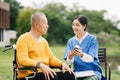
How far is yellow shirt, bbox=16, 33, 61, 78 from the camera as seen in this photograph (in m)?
4.23

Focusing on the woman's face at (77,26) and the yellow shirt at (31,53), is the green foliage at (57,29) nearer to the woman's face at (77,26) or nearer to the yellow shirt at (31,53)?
the woman's face at (77,26)

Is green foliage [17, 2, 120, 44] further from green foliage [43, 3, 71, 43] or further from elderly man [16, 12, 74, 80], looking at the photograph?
elderly man [16, 12, 74, 80]

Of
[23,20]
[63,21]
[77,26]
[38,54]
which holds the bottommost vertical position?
[38,54]

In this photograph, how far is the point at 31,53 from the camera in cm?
441

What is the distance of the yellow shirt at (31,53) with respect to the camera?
4234mm

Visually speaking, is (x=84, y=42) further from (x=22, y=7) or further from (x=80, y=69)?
(x=22, y=7)

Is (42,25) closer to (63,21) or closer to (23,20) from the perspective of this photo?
(23,20)

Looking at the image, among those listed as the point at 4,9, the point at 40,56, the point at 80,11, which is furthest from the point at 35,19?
the point at 80,11

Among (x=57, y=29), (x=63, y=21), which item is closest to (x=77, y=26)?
(x=57, y=29)

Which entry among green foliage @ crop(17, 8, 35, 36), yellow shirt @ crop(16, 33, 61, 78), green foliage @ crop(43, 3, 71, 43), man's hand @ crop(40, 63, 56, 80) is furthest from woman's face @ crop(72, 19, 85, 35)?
green foliage @ crop(43, 3, 71, 43)

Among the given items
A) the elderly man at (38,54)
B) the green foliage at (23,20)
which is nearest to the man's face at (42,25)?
the elderly man at (38,54)

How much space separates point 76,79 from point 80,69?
29 centimetres

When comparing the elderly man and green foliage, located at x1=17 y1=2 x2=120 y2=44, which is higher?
green foliage, located at x1=17 y1=2 x2=120 y2=44

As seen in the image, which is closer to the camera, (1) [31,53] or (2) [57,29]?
(1) [31,53]
